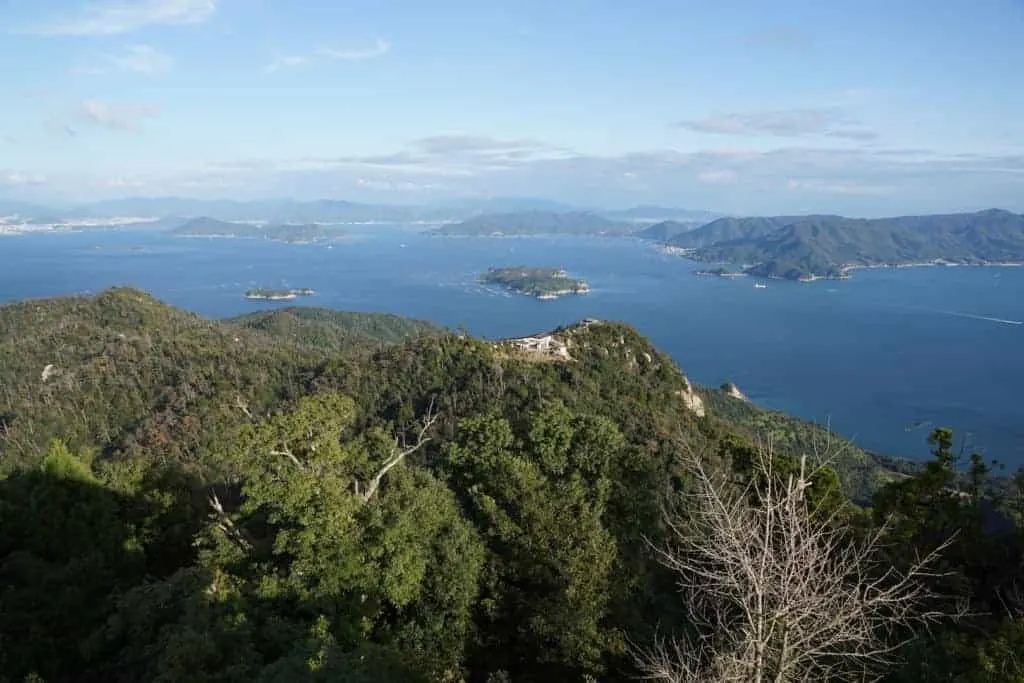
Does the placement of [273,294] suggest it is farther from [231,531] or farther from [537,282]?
[231,531]

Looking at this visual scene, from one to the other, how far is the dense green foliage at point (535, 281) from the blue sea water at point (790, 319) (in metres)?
5.04

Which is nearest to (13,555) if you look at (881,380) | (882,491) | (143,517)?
(143,517)

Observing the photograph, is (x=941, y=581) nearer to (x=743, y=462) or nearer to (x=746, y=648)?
(x=743, y=462)

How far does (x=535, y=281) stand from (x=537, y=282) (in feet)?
5.28

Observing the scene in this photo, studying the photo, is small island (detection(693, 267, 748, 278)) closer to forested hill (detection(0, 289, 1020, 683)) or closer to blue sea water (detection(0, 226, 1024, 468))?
blue sea water (detection(0, 226, 1024, 468))

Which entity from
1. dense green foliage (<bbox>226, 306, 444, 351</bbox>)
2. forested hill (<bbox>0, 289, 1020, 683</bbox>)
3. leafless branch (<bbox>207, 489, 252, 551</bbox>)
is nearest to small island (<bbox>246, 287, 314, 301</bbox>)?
dense green foliage (<bbox>226, 306, 444, 351</bbox>)

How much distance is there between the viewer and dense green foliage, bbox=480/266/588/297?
510 feet

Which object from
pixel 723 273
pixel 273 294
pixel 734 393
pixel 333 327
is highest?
pixel 723 273

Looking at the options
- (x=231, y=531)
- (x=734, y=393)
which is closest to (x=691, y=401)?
(x=734, y=393)

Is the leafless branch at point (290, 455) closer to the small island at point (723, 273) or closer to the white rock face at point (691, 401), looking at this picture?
the white rock face at point (691, 401)

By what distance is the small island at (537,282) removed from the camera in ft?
507

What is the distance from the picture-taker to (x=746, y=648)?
247 inches

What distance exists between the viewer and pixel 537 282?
163 meters

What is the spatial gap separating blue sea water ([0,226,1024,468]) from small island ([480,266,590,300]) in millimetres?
4693
